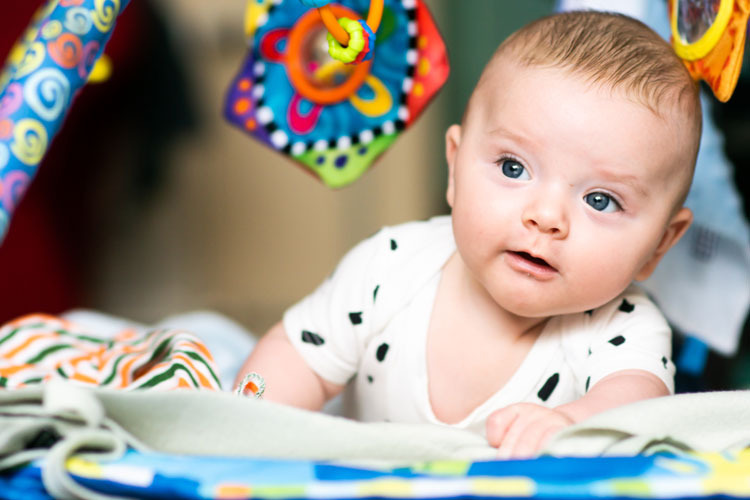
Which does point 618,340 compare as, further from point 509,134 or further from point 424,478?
point 424,478

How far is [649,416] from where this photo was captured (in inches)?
19.1

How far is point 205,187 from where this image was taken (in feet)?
7.38

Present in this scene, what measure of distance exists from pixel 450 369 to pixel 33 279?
3.82ft

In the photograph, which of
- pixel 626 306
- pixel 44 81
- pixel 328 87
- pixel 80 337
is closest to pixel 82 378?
pixel 80 337

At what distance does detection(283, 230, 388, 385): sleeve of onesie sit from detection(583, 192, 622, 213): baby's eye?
0.24 meters

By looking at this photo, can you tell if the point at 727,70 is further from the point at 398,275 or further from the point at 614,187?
the point at 398,275

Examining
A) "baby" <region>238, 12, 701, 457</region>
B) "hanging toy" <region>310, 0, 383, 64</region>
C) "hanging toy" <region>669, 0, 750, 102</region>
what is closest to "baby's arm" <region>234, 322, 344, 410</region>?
"baby" <region>238, 12, 701, 457</region>

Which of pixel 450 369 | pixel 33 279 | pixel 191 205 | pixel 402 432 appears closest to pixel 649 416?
pixel 402 432

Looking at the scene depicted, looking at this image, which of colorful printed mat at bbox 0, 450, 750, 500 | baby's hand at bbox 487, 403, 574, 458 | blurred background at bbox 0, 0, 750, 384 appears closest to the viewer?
colorful printed mat at bbox 0, 450, 750, 500

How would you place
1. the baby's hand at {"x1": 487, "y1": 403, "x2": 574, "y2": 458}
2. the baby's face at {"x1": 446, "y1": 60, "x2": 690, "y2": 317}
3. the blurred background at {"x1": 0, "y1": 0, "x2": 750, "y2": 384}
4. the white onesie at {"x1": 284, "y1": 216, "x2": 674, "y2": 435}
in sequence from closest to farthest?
the baby's hand at {"x1": 487, "y1": 403, "x2": 574, "y2": 458}, the baby's face at {"x1": 446, "y1": 60, "x2": 690, "y2": 317}, the white onesie at {"x1": 284, "y1": 216, "x2": 674, "y2": 435}, the blurred background at {"x1": 0, "y1": 0, "x2": 750, "y2": 384}

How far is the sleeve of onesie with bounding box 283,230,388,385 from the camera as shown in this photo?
2.54 feet

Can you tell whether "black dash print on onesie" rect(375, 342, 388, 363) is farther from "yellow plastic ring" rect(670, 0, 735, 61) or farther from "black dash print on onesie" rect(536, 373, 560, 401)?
"yellow plastic ring" rect(670, 0, 735, 61)

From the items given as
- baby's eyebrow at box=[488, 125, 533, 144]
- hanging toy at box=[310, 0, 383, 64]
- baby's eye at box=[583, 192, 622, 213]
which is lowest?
baby's eye at box=[583, 192, 622, 213]

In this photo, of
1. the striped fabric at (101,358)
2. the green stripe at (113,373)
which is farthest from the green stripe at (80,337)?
the green stripe at (113,373)
